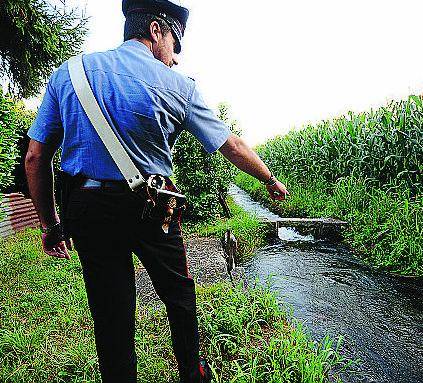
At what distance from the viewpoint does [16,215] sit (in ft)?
21.4

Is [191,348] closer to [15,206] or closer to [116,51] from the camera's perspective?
[116,51]

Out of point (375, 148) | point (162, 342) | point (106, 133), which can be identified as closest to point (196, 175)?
point (375, 148)

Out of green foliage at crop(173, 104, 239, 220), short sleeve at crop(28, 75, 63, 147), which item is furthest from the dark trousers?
green foliage at crop(173, 104, 239, 220)

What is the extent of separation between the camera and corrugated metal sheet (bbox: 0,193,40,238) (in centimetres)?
612

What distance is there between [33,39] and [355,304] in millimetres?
6810

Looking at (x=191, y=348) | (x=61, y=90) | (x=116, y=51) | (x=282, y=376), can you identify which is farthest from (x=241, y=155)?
(x=282, y=376)

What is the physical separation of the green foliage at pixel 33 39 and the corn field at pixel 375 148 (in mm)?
5766

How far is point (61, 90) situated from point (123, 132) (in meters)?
0.30

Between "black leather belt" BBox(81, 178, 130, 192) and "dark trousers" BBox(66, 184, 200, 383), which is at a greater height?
"black leather belt" BBox(81, 178, 130, 192)

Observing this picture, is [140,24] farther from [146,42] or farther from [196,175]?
[196,175]

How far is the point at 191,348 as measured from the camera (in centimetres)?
178

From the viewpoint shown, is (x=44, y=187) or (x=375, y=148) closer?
(x=44, y=187)

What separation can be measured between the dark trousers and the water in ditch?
1.39 m

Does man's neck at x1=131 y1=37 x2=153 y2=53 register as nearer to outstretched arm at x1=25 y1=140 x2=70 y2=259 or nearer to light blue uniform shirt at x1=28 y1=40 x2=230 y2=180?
light blue uniform shirt at x1=28 y1=40 x2=230 y2=180
